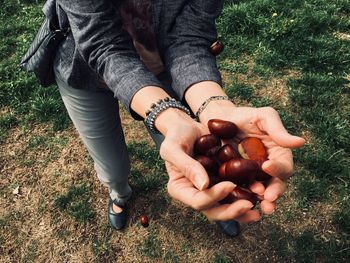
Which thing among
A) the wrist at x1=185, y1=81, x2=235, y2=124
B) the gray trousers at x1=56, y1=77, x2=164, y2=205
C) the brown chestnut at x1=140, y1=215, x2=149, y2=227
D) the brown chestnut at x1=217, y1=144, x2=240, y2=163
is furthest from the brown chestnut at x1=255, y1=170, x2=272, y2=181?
the brown chestnut at x1=140, y1=215, x2=149, y2=227

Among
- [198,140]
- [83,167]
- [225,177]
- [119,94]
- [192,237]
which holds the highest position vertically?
[119,94]

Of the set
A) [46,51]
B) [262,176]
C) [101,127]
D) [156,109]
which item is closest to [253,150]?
[262,176]

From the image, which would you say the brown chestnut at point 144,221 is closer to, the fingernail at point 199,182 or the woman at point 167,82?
the woman at point 167,82

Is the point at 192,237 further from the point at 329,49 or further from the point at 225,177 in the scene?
the point at 329,49

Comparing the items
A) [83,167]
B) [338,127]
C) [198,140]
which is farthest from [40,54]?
[338,127]

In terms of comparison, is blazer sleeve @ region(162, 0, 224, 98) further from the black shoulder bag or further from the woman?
the black shoulder bag

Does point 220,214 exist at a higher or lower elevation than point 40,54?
lower

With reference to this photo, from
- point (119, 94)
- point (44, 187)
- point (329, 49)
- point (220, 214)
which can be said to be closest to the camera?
point (220, 214)

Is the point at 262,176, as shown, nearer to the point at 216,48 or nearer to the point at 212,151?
the point at 212,151
